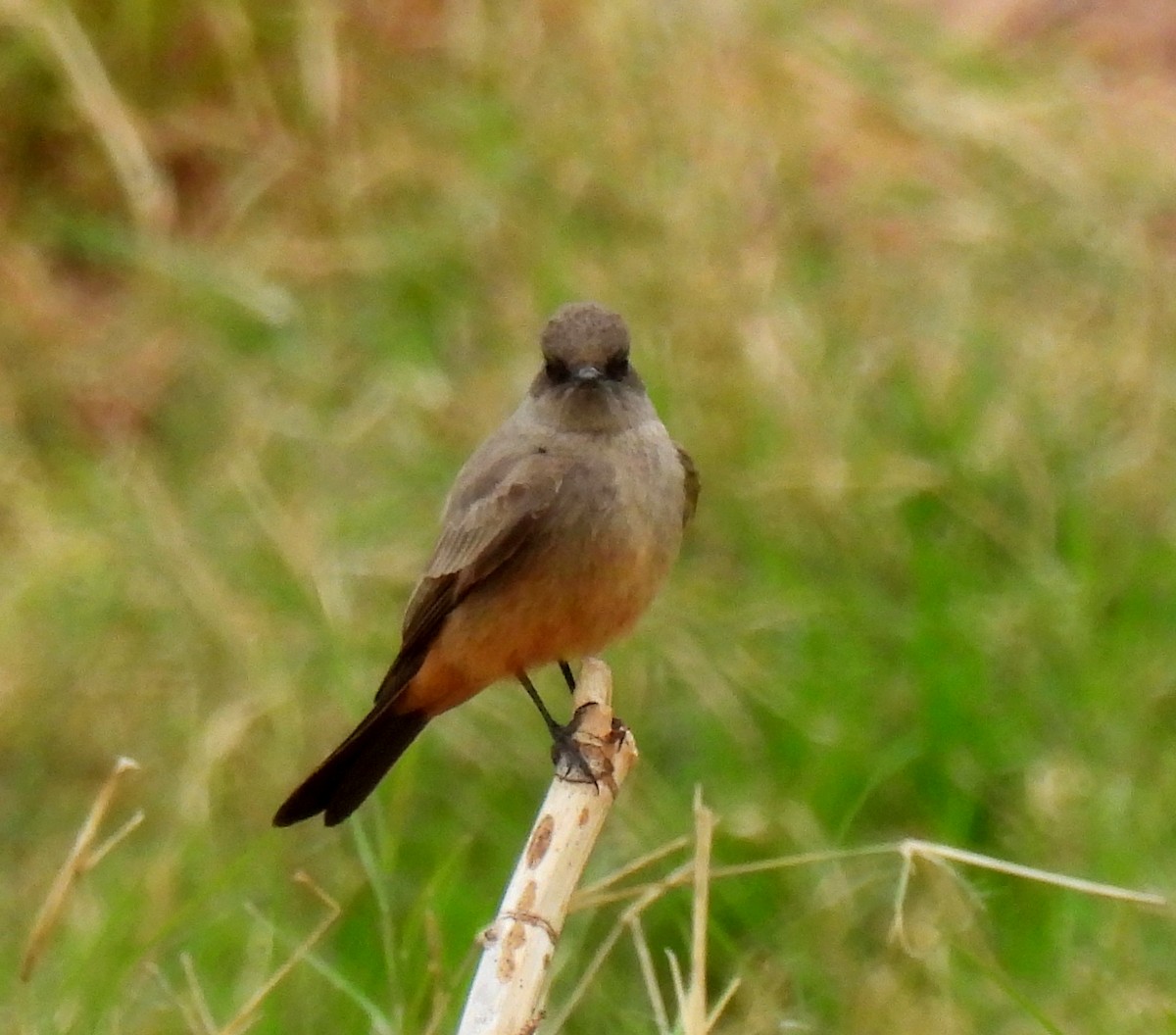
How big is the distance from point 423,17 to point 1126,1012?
4.76 meters

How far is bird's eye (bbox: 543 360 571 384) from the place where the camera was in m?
3.84

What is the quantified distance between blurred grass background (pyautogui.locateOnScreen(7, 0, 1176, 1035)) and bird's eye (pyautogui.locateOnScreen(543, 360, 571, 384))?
37.2 inches

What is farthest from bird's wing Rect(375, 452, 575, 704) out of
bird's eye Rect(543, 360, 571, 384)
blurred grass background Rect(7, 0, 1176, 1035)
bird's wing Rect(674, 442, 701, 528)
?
blurred grass background Rect(7, 0, 1176, 1035)

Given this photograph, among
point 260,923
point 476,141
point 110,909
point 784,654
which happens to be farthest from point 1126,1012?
point 476,141

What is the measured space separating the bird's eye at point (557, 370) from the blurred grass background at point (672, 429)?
0.95 m

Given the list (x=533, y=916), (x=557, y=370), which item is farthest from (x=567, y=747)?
(x=533, y=916)

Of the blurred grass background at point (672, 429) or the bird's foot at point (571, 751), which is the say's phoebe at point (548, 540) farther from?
the blurred grass background at point (672, 429)

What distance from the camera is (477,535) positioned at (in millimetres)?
3842

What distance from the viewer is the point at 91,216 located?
7.16m

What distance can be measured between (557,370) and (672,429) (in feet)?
5.21

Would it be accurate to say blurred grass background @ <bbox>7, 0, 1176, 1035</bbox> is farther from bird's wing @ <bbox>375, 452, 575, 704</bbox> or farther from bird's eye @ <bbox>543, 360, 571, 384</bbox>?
bird's eye @ <bbox>543, 360, 571, 384</bbox>

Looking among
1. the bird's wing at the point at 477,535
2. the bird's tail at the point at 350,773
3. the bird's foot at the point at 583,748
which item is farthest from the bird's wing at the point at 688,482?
the bird's tail at the point at 350,773

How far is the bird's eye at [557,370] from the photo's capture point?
3836 mm

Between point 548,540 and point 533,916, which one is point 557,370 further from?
point 533,916
